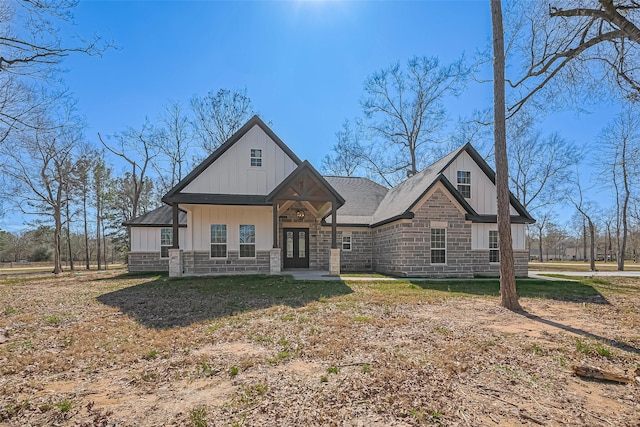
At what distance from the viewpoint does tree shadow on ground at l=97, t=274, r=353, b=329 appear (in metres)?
6.72

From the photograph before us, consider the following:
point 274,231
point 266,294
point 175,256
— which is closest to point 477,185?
point 274,231

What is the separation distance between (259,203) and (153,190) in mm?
22708

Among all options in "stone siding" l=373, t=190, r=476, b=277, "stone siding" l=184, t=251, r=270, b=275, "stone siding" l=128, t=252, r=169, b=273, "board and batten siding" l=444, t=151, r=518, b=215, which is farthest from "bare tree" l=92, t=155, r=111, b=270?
"board and batten siding" l=444, t=151, r=518, b=215

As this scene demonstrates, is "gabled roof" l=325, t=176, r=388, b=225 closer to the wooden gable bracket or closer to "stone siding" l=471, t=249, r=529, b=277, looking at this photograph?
the wooden gable bracket

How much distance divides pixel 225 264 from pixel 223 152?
498cm

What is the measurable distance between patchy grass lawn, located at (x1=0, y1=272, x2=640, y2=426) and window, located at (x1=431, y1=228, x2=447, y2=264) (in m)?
6.04

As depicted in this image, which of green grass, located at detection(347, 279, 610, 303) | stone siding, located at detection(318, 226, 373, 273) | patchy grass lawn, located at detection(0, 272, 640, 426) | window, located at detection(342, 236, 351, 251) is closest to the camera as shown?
patchy grass lawn, located at detection(0, 272, 640, 426)

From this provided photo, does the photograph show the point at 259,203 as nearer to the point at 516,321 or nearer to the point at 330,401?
the point at 516,321

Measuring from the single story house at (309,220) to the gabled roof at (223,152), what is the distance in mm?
45

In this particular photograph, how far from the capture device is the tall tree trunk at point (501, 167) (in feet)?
24.5

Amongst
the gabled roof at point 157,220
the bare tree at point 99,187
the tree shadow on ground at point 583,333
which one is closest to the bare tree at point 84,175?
the bare tree at point 99,187

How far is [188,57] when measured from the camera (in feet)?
46.7

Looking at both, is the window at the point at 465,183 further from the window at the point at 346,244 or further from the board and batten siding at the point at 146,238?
the board and batten siding at the point at 146,238

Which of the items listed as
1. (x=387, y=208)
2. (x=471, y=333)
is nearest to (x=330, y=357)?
(x=471, y=333)
